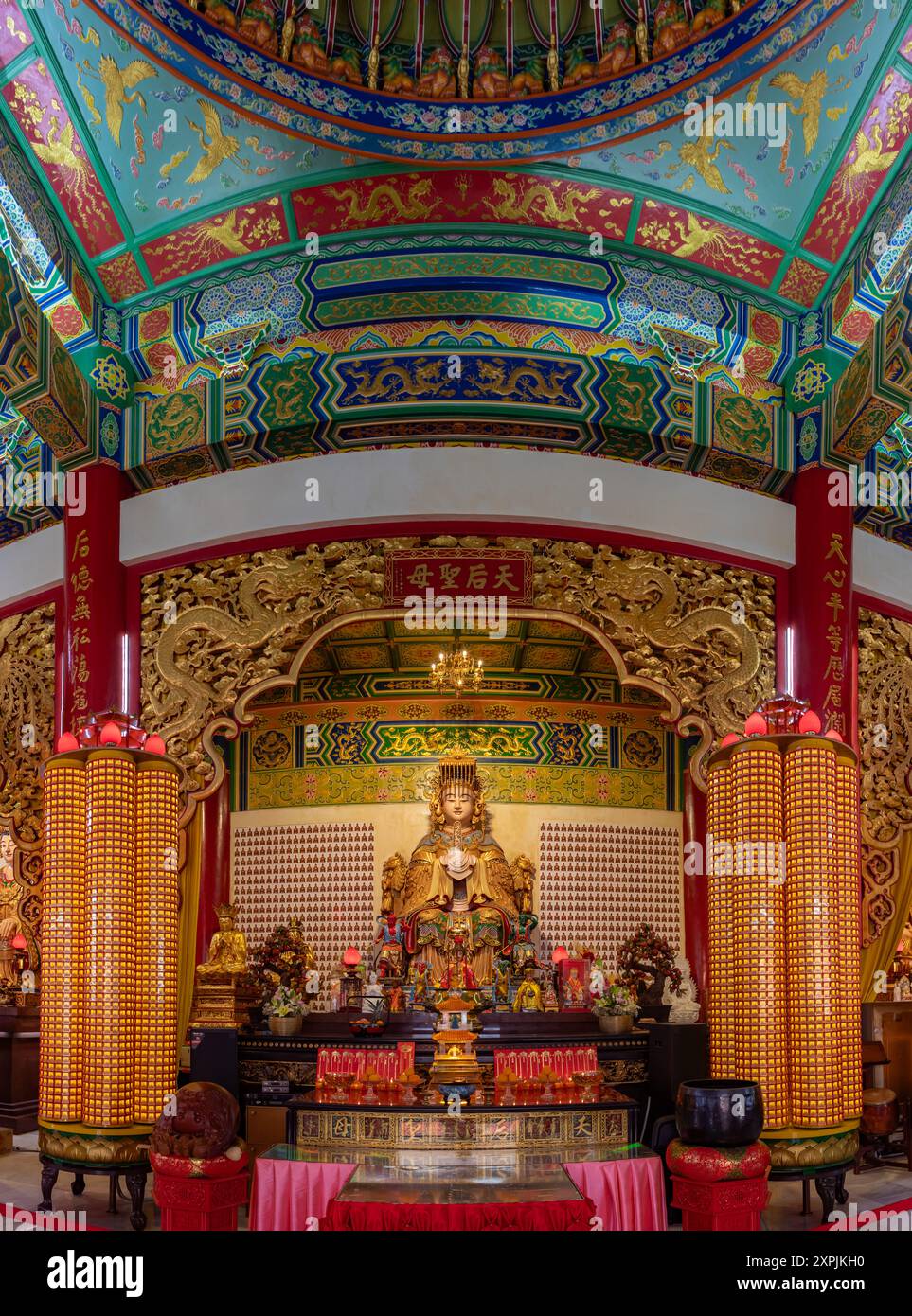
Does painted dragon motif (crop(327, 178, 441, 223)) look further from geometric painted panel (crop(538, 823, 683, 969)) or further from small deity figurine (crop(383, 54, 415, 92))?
geometric painted panel (crop(538, 823, 683, 969))

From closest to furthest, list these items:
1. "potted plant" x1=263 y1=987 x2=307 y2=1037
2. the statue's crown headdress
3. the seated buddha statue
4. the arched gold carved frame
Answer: the arched gold carved frame → "potted plant" x1=263 y1=987 x2=307 y2=1037 → the seated buddha statue → the statue's crown headdress

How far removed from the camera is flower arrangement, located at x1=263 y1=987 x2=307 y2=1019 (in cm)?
855

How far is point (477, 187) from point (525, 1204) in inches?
232

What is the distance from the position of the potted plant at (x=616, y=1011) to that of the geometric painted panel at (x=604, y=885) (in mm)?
1775

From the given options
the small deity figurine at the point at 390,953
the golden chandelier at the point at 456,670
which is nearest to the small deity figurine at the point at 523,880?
the small deity figurine at the point at 390,953

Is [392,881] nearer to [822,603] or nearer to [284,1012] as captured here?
[284,1012]

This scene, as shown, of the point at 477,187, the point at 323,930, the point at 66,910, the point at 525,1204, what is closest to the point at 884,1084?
the point at 323,930

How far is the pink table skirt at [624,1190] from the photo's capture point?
18.9 feet

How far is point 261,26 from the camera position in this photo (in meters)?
7.45

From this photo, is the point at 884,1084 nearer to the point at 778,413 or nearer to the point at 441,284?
the point at 778,413

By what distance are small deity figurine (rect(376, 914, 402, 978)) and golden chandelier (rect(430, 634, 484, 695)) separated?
197cm

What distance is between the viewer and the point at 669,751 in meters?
11.0

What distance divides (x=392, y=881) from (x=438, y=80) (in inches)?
234

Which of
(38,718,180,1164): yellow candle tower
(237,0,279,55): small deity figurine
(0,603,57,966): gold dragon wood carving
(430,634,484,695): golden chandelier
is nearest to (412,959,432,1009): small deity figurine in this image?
(430,634,484,695): golden chandelier
